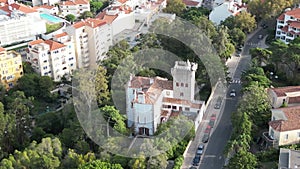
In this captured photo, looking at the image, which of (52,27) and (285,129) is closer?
(285,129)

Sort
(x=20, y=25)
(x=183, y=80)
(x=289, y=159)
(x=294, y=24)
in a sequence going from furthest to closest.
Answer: (x=294, y=24) → (x=20, y=25) → (x=183, y=80) → (x=289, y=159)

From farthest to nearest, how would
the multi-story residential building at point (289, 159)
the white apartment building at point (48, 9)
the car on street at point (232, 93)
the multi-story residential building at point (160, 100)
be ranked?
the white apartment building at point (48, 9)
the car on street at point (232, 93)
the multi-story residential building at point (160, 100)
the multi-story residential building at point (289, 159)

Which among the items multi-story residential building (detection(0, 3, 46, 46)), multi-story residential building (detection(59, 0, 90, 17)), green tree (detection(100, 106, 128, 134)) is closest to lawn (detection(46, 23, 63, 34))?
multi-story residential building (detection(0, 3, 46, 46))

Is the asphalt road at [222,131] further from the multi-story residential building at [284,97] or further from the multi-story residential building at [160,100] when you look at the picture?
the multi-story residential building at [284,97]

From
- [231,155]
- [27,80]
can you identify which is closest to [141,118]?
[231,155]

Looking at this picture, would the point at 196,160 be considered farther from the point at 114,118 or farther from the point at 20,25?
the point at 20,25

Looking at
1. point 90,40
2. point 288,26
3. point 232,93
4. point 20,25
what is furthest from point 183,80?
point 20,25

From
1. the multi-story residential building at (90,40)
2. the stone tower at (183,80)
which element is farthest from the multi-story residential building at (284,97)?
the multi-story residential building at (90,40)
